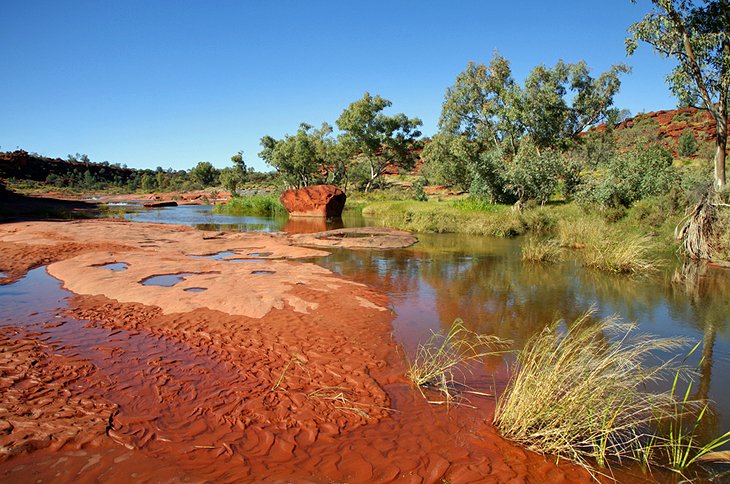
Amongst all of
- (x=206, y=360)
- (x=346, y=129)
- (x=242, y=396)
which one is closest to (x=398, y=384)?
(x=242, y=396)

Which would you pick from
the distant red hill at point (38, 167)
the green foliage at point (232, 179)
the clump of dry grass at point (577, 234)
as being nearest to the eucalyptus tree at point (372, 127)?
the green foliage at point (232, 179)

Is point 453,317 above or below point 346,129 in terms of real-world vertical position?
below

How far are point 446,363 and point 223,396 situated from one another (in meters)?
2.53

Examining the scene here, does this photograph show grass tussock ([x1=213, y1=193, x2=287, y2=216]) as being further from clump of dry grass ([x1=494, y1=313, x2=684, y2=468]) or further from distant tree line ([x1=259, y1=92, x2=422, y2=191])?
clump of dry grass ([x1=494, y1=313, x2=684, y2=468])

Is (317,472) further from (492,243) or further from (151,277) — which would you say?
(492,243)

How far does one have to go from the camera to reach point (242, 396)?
Result: 14.4ft

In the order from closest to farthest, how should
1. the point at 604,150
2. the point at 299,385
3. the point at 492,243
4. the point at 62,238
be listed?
the point at 299,385, the point at 62,238, the point at 492,243, the point at 604,150

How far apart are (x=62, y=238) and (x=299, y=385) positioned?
15.0 meters

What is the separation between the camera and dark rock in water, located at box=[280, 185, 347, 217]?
97.1ft

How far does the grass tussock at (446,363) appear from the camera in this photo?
479cm

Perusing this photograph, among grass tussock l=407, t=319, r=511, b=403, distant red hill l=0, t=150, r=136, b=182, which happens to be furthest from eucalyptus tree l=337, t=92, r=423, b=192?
distant red hill l=0, t=150, r=136, b=182

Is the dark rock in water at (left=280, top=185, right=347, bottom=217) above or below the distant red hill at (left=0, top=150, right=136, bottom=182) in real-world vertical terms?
below

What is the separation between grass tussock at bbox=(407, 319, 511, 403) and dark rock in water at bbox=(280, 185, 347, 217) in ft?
77.4

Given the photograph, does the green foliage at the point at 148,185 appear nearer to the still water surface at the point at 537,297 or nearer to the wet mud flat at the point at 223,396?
the still water surface at the point at 537,297
